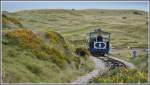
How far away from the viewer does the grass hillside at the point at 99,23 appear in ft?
283

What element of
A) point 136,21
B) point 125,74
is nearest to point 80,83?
point 125,74

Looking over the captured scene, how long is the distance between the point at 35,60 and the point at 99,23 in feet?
290

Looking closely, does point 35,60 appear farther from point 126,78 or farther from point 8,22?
point 8,22

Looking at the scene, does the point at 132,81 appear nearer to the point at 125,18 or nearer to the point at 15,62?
the point at 15,62

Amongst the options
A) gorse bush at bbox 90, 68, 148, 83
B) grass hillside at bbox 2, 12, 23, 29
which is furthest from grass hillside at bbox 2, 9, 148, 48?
gorse bush at bbox 90, 68, 148, 83

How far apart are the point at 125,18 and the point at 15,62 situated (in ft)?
392

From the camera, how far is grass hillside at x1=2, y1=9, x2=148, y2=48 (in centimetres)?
8625

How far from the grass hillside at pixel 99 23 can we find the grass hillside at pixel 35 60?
49866 millimetres

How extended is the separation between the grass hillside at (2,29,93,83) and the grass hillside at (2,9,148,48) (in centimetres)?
4987

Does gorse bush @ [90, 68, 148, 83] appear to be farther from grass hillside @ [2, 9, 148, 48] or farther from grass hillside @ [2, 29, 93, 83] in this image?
grass hillside @ [2, 9, 148, 48]

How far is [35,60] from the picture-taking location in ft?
80.8

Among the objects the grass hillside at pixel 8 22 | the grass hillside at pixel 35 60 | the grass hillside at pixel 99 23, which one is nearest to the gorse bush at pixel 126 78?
the grass hillside at pixel 35 60

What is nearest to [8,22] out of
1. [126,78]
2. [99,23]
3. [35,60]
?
[35,60]

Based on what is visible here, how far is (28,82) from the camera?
68.6ft
